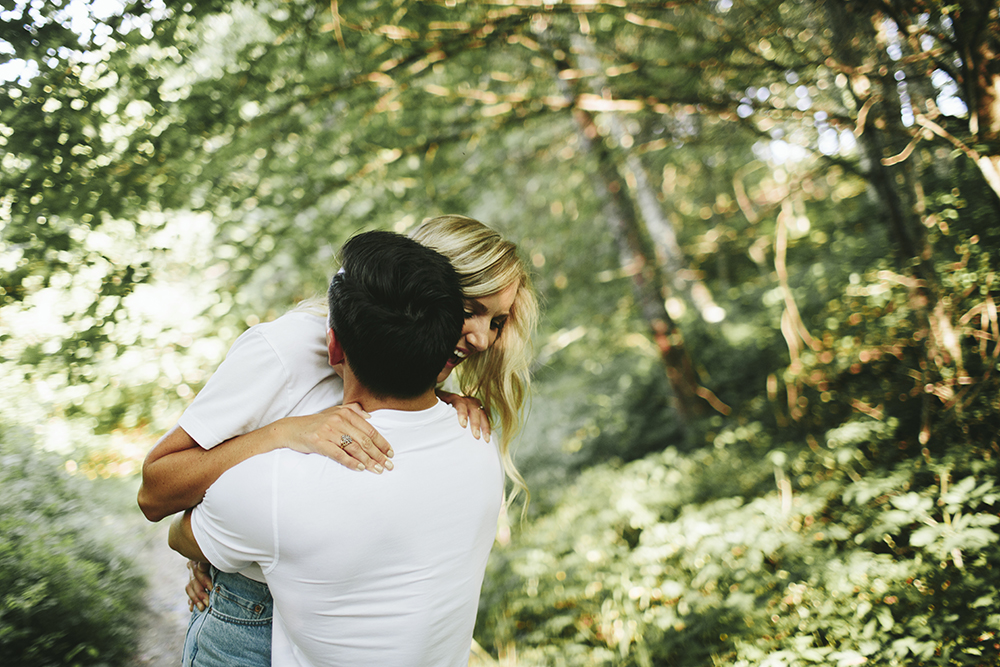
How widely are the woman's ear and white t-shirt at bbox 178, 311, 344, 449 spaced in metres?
0.10

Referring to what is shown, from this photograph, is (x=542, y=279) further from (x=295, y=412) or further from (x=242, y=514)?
(x=242, y=514)

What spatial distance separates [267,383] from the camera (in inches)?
58.4

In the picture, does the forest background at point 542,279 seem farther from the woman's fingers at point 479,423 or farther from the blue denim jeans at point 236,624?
the woman's fingers at point 479,423

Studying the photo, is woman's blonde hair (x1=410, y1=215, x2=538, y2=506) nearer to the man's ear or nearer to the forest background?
the man's ear

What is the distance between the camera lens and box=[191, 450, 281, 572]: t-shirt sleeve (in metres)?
1.26

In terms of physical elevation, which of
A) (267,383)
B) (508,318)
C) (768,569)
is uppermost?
(267,383)

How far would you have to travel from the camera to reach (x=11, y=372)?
2.22 m

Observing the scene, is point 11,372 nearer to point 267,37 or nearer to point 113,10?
point 113,10

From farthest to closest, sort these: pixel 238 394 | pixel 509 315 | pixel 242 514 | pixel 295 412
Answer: pixel 509 315 → pixel 295 412 → pixel 238 394 → pixel 242 514

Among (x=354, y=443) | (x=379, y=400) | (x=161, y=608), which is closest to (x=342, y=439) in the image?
(x=354, y=443)

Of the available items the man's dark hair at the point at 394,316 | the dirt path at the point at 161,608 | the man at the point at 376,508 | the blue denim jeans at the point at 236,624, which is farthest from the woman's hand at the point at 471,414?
the dirt path at the point at 161,608

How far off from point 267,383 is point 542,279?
8.88ft

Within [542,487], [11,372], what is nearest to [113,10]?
[11,372]

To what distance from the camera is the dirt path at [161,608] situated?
2045 mm
